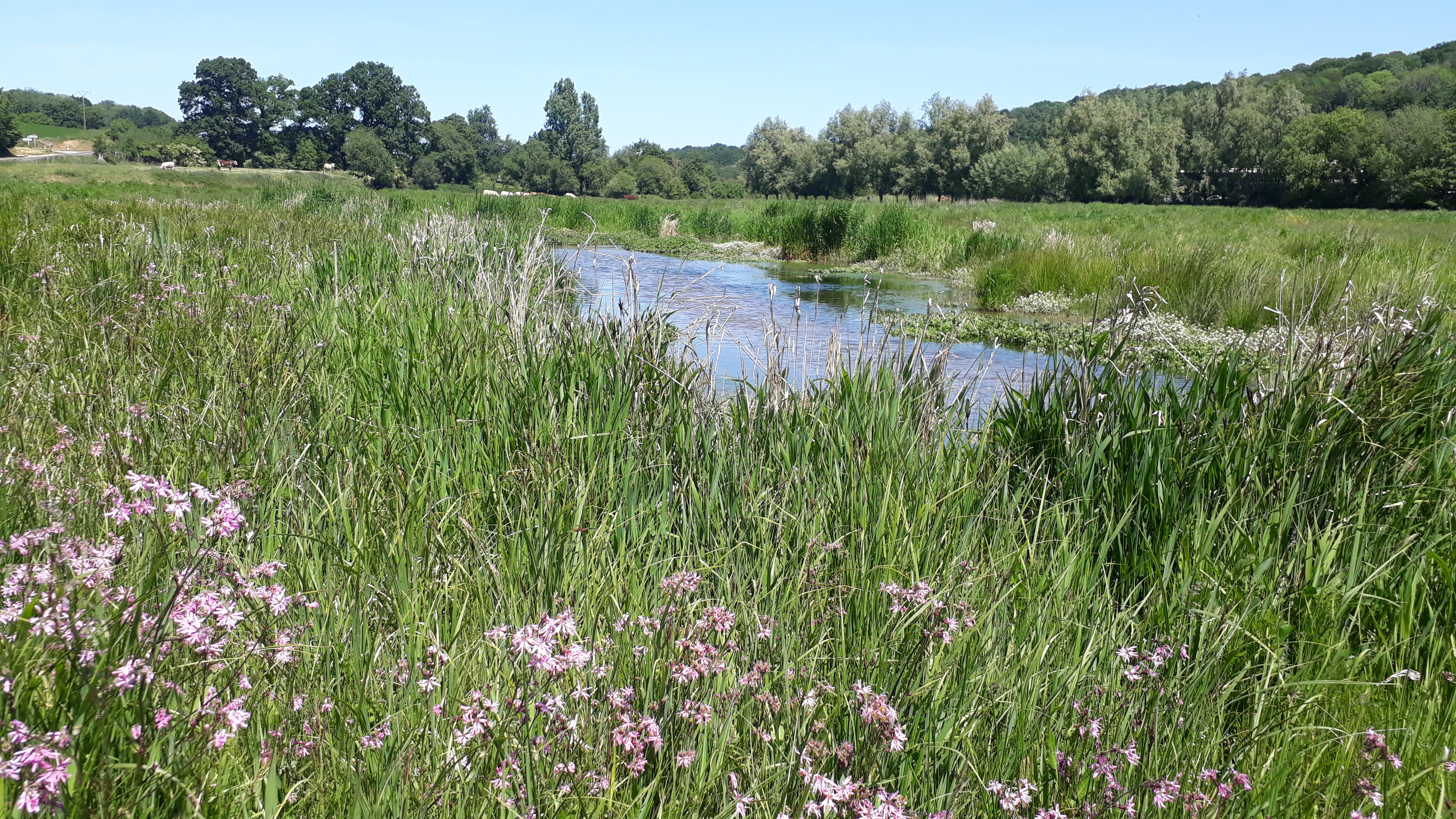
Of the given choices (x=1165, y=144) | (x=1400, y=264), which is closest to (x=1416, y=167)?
(x=1165, y=144)

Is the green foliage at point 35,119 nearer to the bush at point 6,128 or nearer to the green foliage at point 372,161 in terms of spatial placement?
the bush at point 6,128

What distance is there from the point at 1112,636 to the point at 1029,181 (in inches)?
2914

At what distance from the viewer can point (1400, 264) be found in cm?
1273

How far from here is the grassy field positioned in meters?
1.49

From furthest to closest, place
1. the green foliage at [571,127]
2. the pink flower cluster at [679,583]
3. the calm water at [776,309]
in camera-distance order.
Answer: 1. the green foliage at [571,127]
2. the calm water at [776,309]
3. the pink flower cluster at [679,583]

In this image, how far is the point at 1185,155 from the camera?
75812 mm

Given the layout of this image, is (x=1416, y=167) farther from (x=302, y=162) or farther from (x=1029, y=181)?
(x=302, y=162)

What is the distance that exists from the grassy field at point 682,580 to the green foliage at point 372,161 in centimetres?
10504

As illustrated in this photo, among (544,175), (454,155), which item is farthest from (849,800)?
(454,155)

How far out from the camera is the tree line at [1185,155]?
63.2 meters

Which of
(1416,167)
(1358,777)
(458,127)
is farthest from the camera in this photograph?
(458,127)

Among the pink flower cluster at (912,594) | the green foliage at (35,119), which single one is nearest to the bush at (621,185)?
the green foliage at (35,119)

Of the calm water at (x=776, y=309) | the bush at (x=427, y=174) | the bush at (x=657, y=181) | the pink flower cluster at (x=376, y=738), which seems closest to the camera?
the pink flower cluster at (x=376, y=738)

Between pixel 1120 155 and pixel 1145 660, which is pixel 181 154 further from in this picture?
pixel 1145 660
